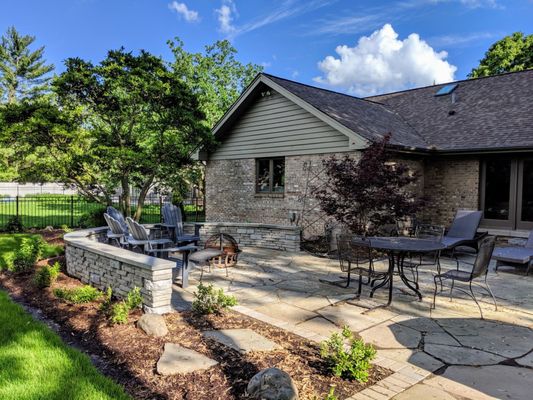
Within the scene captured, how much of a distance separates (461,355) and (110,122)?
9.70 metres

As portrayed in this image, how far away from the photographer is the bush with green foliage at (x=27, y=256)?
7074mm

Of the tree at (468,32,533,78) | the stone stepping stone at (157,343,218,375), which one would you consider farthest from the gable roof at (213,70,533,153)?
the tree at (468,32,533,78)

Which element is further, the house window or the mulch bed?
the house window

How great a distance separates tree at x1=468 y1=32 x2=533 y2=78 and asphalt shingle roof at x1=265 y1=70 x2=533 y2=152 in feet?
43.9

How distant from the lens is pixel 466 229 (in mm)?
9305

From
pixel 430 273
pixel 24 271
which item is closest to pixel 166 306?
pixel 24 271

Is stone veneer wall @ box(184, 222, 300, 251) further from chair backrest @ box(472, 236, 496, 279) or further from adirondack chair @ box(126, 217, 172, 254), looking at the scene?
chair backrest @ box(472, 236, 496, 279)

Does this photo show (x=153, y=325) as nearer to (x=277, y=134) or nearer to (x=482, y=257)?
(x=482, y=257)

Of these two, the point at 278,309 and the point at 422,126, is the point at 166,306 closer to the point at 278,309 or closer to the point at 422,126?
the point at 278,309

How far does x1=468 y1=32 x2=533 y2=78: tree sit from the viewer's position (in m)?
23.4

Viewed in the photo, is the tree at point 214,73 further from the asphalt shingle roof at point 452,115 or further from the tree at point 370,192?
the tree at point 370,192

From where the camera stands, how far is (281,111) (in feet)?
39.2

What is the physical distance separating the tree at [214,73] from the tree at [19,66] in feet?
73.0

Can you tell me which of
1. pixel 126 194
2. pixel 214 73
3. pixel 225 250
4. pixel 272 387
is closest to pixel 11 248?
pixel 126 194
